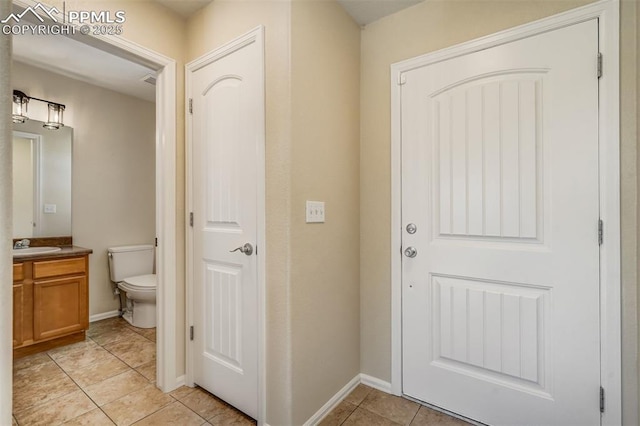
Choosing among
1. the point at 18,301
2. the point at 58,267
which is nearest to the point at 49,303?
the point at 18,301

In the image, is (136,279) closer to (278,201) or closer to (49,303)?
(49,303)

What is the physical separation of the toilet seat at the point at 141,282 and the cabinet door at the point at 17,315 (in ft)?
2.41

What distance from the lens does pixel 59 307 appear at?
2.53m

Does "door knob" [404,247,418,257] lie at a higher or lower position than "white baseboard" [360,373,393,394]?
higher

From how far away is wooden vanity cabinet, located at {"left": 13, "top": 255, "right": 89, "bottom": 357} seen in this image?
2.34 m

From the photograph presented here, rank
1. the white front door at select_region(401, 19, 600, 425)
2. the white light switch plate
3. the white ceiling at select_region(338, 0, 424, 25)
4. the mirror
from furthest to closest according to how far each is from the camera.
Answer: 1. the mirror
2. the white ceiling at select_region(338, 0, 424, 25)
3. the white light switch plate
4. the white front door at select_region(401, 19, 600, 425)

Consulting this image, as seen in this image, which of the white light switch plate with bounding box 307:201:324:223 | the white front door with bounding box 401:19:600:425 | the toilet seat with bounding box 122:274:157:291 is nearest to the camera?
the white front door with bounding box 401:19:600:425

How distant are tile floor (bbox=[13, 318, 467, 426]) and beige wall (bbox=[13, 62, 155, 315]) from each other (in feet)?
Answer: 3.72

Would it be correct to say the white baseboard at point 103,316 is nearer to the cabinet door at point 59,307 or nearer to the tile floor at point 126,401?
the cabinet door at point 59,307

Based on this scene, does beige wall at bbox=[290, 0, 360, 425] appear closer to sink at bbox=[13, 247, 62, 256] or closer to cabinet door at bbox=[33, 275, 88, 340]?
cabinet door at bbox=[33, 275, 88, 340]

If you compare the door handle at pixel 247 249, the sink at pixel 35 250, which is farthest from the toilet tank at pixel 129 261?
the door handle at pixel 247 249

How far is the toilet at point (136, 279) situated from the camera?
284 centimetres

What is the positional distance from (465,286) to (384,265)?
0.47 metres

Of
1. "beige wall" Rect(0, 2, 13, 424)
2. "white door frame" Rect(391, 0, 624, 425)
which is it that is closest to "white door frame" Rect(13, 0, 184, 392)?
"beige wall" Rect(0, 2, 13, 424)
